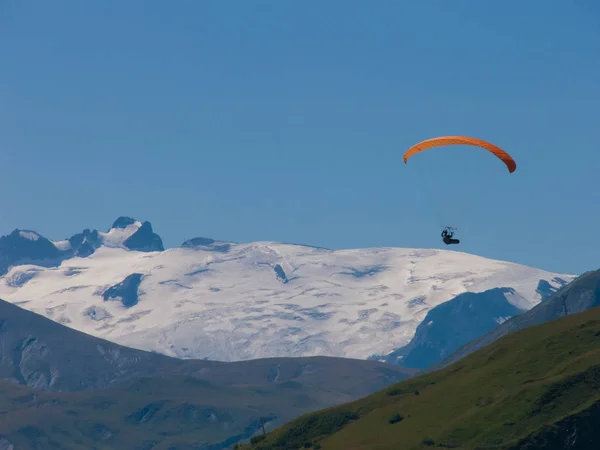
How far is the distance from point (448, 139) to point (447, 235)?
12.0 m

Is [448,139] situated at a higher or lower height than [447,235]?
higher

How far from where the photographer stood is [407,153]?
433 ft

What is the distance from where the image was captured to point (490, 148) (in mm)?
126438

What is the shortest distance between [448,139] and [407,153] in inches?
248

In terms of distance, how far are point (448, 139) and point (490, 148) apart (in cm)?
483

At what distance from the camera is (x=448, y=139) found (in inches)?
5015

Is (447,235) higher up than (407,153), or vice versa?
(407,153)

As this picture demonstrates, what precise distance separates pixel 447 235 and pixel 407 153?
1075cm

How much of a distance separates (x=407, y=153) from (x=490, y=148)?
10373mm
